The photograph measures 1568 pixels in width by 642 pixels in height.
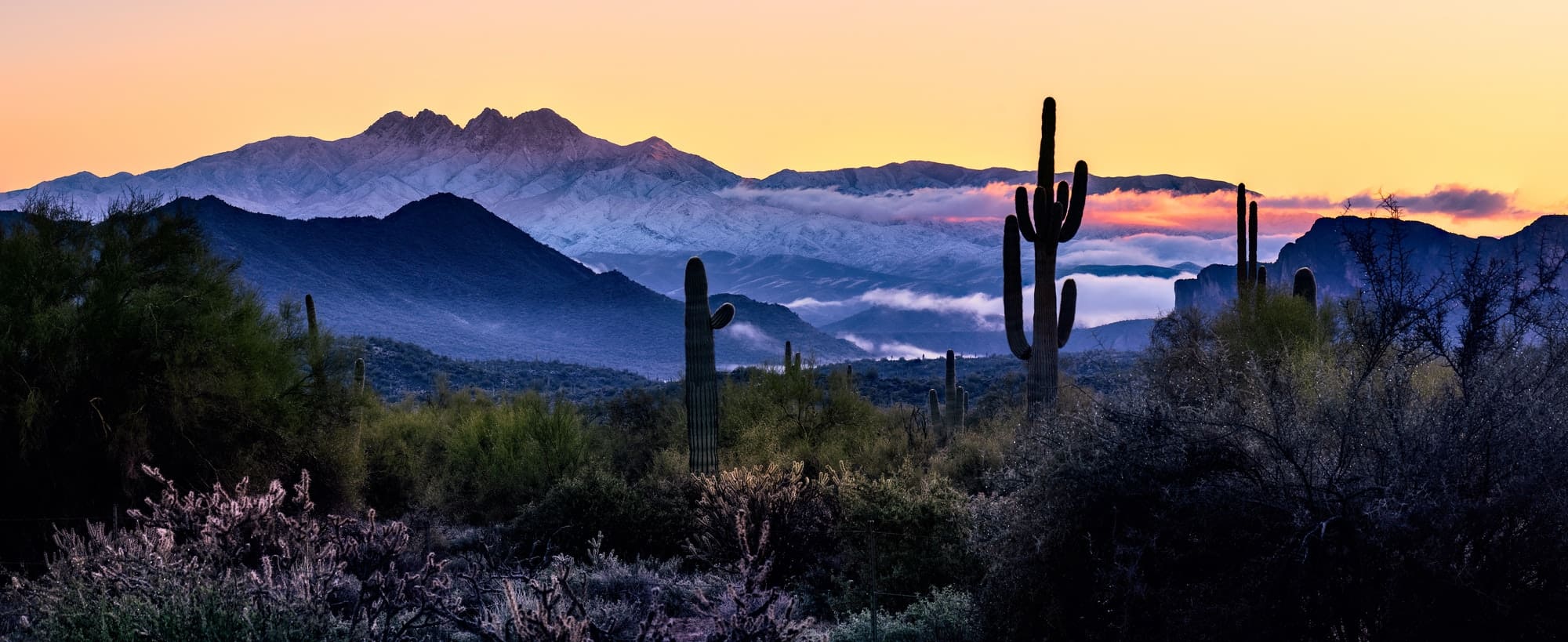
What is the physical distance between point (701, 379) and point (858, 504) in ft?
17.1

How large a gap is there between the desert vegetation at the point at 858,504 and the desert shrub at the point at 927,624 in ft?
0.16

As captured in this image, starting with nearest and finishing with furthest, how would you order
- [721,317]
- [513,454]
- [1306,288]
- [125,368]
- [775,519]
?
1. [775,519]
2. [125,368]
3. [721,317]
4. [513,454]
5. [1306,288]

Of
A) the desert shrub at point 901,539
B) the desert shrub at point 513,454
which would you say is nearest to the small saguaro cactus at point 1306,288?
the desert shrub at point 901,539

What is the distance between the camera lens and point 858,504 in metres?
17.2

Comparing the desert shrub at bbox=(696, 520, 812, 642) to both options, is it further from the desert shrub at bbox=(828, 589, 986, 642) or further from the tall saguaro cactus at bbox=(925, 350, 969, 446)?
the tall saguaro cactus at bbox=(925, 350, 969, 446)

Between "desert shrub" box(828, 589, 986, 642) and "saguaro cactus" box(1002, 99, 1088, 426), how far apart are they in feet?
28.7

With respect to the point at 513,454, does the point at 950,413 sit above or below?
above

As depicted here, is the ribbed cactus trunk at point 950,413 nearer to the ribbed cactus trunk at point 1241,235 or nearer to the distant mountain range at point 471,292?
the ribbed cactus trunk at point 1241,235

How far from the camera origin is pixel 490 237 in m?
164

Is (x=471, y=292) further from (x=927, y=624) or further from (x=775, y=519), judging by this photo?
(x=927, y=624)

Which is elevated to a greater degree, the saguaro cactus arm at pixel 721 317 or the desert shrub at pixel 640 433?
the saguaro cactus arm at pixel 721 317

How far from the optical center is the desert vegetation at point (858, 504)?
9.30 meters

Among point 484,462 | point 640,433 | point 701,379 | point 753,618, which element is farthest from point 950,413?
point 753,618

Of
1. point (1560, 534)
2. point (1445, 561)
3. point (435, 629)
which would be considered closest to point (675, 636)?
point (435, 629)
